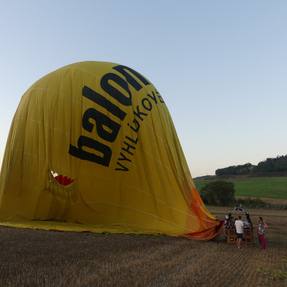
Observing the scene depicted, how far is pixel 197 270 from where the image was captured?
7.98 meters

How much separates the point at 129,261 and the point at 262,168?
7213 centimetres

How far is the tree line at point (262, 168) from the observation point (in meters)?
74.3

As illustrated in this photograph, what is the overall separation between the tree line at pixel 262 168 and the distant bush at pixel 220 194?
2983 centimetres

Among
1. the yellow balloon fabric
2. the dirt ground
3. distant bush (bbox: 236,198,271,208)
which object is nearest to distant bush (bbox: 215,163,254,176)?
distant bush (bbox: 236,198,271,208)

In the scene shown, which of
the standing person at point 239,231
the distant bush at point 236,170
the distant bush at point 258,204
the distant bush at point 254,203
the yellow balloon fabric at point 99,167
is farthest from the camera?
the distant bush at point 236,170

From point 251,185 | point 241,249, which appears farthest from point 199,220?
point 251,185

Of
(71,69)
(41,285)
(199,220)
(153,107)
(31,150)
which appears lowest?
(41,285)

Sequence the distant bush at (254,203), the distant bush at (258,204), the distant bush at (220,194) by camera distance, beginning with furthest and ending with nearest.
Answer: the distant bush at (220,194)
the distant bush at (254,203)
the distant bush at (258,204)

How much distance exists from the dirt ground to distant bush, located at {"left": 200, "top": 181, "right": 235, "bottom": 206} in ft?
103

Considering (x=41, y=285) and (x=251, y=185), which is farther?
(x=251, y=185)

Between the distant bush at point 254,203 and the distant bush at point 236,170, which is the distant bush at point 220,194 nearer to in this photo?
the distant bush at point 254,203

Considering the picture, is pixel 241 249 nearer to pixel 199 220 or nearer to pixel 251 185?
pixel 199 220

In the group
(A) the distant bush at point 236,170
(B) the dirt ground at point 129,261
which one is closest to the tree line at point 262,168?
(A) the distant bush at point 236,170

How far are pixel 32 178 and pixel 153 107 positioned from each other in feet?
14.2
